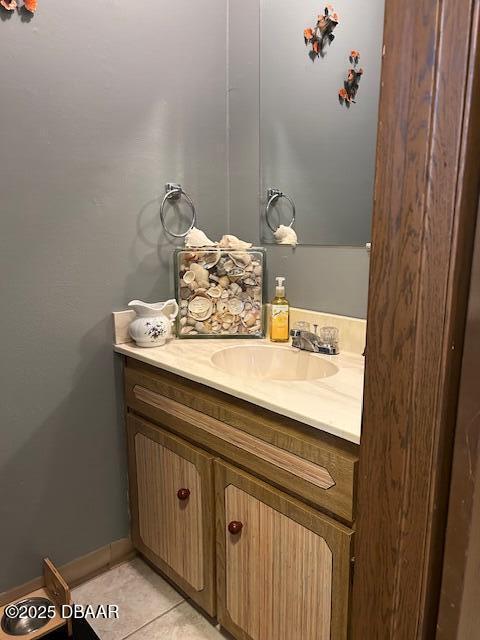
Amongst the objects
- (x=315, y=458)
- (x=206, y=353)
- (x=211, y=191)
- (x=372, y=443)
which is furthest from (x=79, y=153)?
(x=372, y=443)

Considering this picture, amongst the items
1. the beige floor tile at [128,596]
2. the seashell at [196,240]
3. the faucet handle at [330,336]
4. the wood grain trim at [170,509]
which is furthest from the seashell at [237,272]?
the beige floor tile at [128,596]

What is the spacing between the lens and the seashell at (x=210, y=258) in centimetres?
173

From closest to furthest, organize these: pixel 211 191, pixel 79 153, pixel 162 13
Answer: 1. pixel 79 153
2. pixel 162 13
3. pixel 211 191

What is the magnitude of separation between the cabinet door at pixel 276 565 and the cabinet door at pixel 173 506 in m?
0.06

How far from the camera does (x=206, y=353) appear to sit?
5.21 ft

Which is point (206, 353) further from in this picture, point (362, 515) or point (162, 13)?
point (162, 13)

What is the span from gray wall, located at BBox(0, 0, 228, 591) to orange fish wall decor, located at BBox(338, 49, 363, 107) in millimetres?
526

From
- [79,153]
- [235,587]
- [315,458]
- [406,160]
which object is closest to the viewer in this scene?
[406,160]

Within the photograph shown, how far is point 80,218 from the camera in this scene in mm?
1564

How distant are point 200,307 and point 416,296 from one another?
1.23 metres

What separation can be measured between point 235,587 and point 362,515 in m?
0.86

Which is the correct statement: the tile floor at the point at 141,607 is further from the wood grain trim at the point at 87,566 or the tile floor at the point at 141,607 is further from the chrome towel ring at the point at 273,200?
the chrome towel ring at the point at 273,200

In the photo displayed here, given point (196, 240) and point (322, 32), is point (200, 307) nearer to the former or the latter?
point (196, 240)

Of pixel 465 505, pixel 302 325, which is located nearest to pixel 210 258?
pixel 302 325
